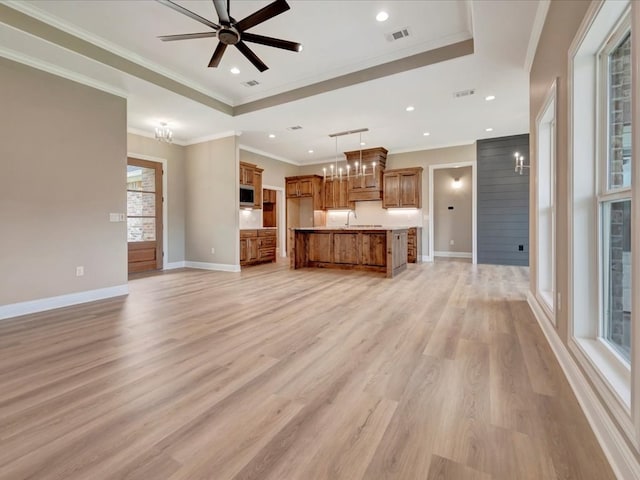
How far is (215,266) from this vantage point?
671 cm

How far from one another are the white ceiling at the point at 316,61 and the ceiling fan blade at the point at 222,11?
614 millimetres

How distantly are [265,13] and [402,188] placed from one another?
6231 mm

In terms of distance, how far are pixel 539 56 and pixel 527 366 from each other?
10.2 feet

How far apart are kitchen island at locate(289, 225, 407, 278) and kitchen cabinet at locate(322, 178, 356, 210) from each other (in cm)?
261

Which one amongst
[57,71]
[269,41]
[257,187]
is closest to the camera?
[269,41]

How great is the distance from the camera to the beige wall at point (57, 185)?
3375 millimetres

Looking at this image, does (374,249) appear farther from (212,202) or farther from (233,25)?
(233,25)

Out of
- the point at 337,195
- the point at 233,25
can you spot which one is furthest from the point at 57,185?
the point at 337,195

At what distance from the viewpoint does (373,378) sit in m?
1.92

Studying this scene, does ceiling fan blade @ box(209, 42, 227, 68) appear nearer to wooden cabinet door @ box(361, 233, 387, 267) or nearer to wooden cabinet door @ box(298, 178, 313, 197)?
wooden cabinet door @ box(361, 233, 387, 267)

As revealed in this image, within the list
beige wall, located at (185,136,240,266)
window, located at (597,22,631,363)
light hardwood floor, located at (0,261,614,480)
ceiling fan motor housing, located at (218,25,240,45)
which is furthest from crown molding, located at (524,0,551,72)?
beige wall, located at (185,136,240,266)

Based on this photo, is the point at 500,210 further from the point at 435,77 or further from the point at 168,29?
the point at 168,29

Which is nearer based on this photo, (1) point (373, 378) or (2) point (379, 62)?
(1) point (373, 378)

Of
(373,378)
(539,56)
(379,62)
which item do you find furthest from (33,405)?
(539,56)
